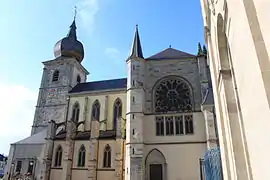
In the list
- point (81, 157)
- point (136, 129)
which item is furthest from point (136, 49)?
point (81, 157)

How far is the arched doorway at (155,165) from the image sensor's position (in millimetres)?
16891

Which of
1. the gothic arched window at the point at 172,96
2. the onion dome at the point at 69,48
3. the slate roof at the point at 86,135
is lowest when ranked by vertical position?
the slate roof at the point at 86,135

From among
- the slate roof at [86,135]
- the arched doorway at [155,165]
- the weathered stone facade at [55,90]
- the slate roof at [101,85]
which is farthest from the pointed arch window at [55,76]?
the arched doorway at [155,165]

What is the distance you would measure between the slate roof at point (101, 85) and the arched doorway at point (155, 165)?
1292 cm

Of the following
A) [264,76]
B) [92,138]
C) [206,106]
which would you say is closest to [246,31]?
[264,76]

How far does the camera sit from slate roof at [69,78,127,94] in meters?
29.7

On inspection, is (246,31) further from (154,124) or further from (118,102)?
(118,102)

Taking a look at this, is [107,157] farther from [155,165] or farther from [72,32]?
[72,32]

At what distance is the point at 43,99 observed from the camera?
31891 millimetres

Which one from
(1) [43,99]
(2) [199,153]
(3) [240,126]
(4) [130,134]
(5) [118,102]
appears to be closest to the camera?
(3) [240,126]

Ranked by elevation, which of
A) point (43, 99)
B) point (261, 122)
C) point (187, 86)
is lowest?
point (261, 122)

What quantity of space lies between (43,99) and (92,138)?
14274 mm

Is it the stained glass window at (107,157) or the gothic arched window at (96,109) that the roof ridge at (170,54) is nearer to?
the gothic arched window at (96,109)

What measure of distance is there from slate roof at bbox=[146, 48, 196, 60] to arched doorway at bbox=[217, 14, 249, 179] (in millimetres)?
15503
